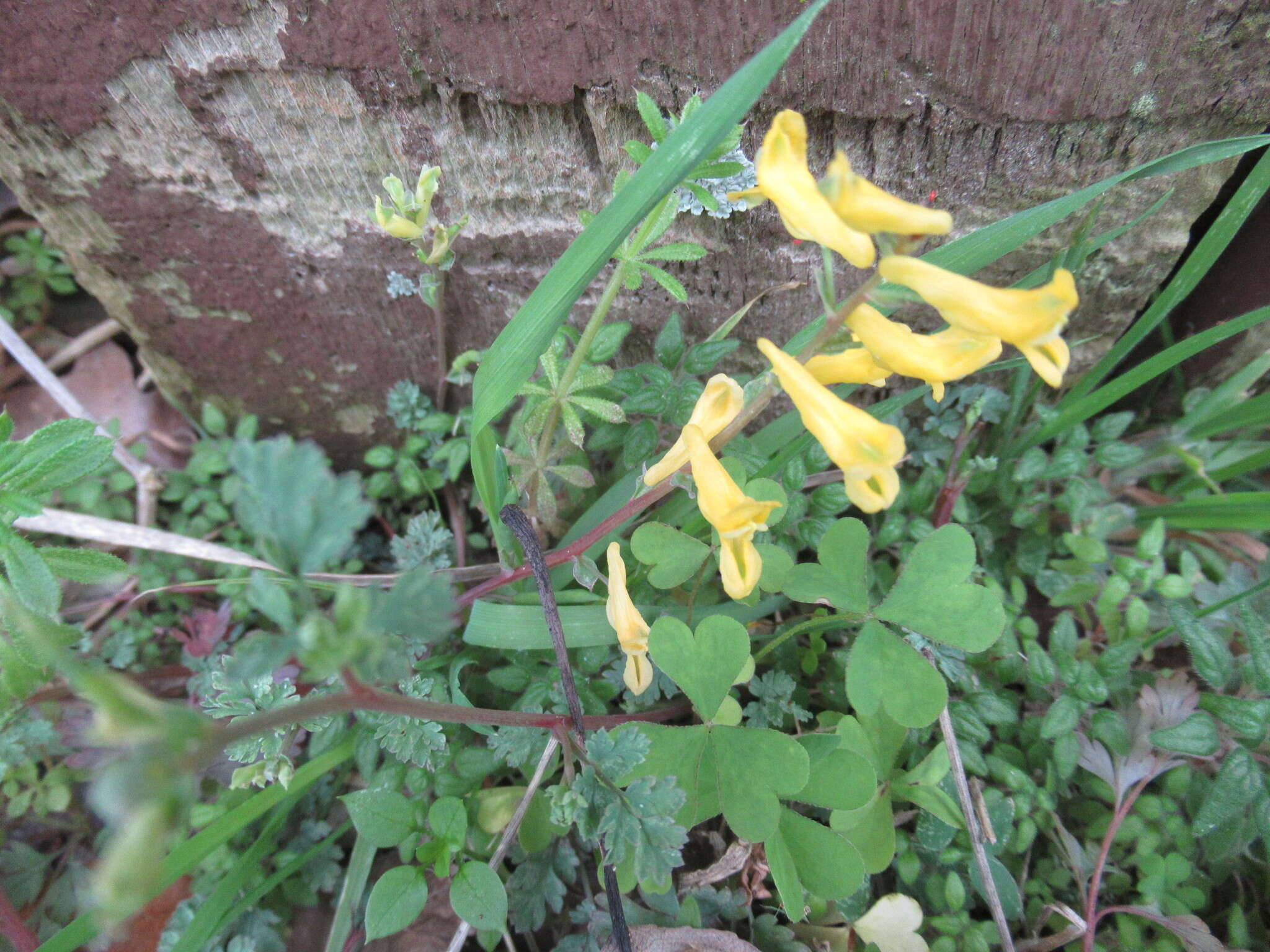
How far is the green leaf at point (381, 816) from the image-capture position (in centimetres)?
134

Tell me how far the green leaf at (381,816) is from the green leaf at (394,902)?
7cm

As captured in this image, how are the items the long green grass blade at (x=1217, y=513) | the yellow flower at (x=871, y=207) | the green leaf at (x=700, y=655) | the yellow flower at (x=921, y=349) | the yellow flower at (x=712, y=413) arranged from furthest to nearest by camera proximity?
the long green grass blade at (x=1217, y=513)
the green leaf at (x=700, y=655)
the yellow flower at (x=712, y=413)
the yellow flower at (x=921, y=349)
the yellow flower at (x=871, y=207)

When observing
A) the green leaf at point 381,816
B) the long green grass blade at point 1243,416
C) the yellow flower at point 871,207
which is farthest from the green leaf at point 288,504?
the long green grass blade at point 1243,416

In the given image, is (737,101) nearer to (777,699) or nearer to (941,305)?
(941,305)

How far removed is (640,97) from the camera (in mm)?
1289

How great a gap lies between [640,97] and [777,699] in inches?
49.5

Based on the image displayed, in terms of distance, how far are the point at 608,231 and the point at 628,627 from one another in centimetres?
70

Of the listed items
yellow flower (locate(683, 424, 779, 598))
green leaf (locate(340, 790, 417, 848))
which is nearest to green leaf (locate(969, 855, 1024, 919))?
yellow flower (locate(683, 424, 779, 598))

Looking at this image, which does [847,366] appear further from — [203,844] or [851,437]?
[203,844]

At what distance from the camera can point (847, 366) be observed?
3.44ft

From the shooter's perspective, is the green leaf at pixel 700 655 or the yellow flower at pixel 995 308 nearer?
the yellow flower at pixel 995 308

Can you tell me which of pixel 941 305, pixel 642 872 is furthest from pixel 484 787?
pixel 941 305

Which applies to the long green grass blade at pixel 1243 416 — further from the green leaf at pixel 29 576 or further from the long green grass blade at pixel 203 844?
the green leaf at pixel 29 576

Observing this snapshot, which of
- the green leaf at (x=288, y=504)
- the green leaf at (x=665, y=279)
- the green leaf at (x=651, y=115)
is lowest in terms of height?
the green leaf at (x=288, y=504)
